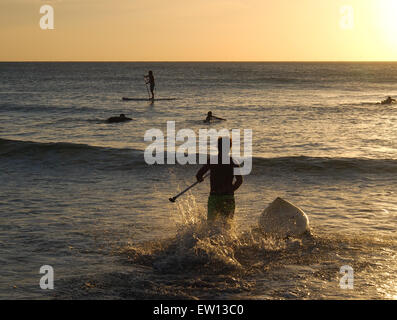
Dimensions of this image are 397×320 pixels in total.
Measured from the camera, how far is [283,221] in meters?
8.85

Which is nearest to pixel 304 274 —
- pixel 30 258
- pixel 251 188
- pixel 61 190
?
pixel 30 258

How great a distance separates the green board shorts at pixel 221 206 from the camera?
771 centimetres

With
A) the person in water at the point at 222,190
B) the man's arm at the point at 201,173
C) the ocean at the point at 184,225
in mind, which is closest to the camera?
the ocean at the point at 184,225

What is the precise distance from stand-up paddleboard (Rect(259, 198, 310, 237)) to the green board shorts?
145cm

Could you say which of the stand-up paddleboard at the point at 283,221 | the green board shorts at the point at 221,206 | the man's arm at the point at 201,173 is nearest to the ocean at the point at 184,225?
the stand-up paddleboard at the point at 283,221

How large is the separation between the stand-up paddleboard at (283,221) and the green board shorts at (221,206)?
4.76 ft

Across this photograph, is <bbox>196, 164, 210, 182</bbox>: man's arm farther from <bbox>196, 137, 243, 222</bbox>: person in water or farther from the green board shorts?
the green board shorts

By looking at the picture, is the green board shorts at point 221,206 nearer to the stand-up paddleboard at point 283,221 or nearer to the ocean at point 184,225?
the ocean at point 184,225

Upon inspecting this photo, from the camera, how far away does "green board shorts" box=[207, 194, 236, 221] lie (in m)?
7.71

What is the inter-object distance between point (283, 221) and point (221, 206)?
65.1 inches

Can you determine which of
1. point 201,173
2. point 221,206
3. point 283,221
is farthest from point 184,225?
point 283,221

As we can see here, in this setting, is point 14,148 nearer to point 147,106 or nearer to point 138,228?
point 138,228

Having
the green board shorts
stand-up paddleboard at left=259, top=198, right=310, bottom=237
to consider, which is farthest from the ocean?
the green board shorts

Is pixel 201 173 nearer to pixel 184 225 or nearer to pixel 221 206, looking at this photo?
pixel 221 206
